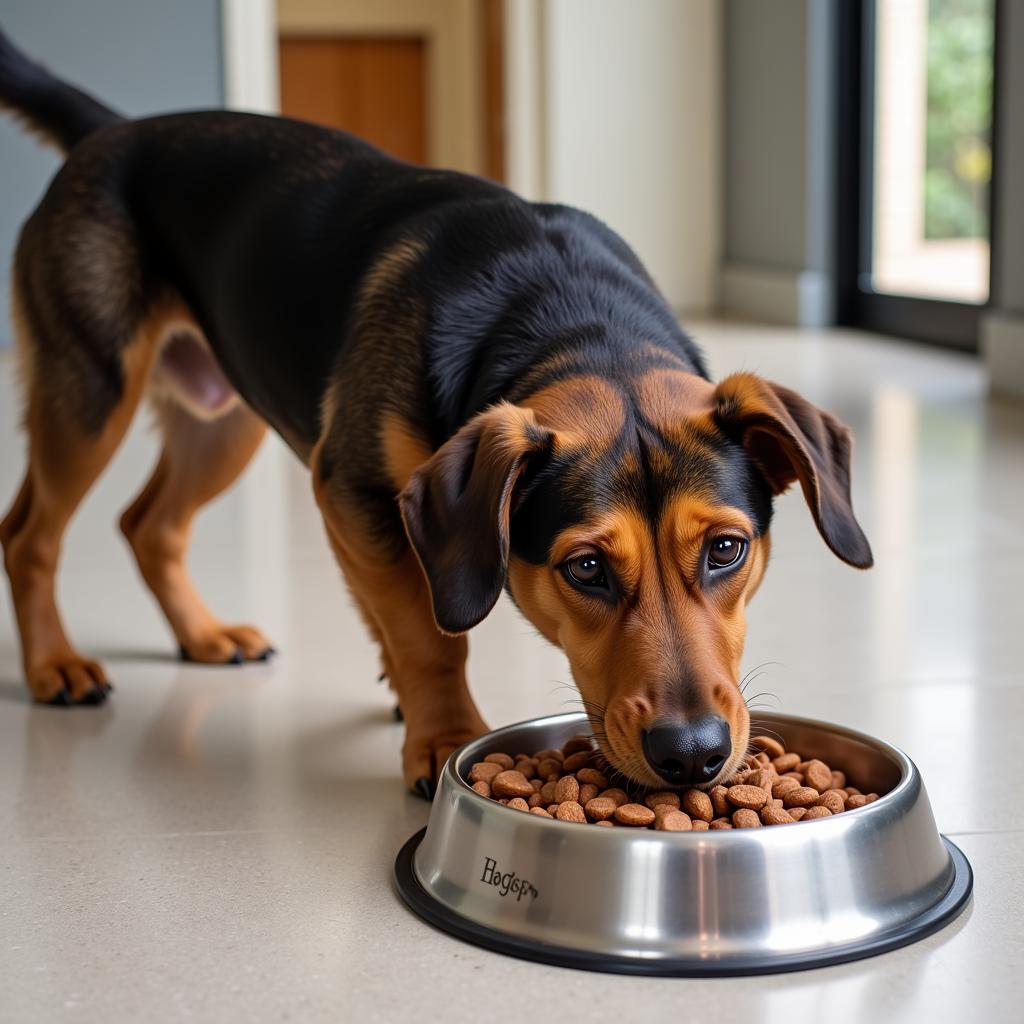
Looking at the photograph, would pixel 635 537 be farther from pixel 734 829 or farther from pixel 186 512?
pixel 186 512

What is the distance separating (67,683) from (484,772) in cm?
143

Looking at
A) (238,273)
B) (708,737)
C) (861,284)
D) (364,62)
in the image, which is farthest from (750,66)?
(708,737)

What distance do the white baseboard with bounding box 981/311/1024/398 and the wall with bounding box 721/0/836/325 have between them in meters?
3.68

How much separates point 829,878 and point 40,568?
2.14 meters

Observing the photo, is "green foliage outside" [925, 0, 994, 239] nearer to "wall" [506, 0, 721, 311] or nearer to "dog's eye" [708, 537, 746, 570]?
"wall" [506, 0, 721, 311]

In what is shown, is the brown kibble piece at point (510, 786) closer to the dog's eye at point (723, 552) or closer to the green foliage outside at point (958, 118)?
the dog's eye at point (723, 552)

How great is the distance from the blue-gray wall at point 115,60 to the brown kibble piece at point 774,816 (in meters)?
10.0

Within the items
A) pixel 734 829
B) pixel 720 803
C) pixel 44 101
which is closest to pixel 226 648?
pixel 44 101

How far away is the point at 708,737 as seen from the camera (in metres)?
2.06

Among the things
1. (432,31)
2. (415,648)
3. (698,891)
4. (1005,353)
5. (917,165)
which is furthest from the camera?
(432,31)

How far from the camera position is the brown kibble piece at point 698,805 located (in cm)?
217

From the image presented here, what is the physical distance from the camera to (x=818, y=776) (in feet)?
7.82

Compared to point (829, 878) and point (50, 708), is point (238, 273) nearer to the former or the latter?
point (50, 708)

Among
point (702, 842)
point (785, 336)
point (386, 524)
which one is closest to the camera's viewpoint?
point (702, 842)
